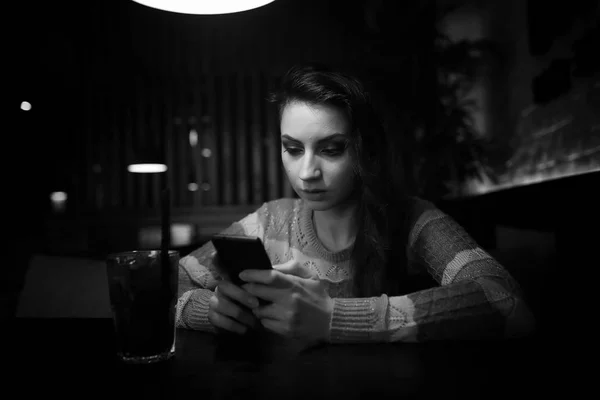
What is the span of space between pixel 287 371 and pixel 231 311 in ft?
0.80

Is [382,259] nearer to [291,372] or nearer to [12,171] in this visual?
[291,372]

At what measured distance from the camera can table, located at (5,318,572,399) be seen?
0.52m

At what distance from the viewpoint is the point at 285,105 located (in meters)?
1.18

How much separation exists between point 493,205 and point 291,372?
59.5 inches

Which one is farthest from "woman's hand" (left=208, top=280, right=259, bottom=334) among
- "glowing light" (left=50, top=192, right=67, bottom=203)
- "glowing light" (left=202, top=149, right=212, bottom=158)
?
"glowing light" (left=50, top=192, right=67, bottom=203)

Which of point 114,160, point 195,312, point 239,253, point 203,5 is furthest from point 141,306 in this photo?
point 114,160

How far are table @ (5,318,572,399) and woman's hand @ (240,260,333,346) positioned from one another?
0.15 ft

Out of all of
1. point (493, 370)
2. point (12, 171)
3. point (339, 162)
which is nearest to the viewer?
point (493, 370)

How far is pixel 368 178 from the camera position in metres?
1.16

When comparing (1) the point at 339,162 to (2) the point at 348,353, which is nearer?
(2) the point at 348,353

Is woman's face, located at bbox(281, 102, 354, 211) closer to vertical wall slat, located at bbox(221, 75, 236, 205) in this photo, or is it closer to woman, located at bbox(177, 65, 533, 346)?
woman, located at bbox(177, 65, 533, 346)

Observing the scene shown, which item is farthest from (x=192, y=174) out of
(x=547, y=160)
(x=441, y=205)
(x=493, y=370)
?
(x=493, y=370)

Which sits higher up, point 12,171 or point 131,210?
point 12,171

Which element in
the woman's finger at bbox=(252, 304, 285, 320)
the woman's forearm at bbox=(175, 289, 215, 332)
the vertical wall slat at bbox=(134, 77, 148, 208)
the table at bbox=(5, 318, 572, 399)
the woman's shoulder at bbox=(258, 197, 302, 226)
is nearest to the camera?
the table at bbox=(5, 318, 572, 399)
